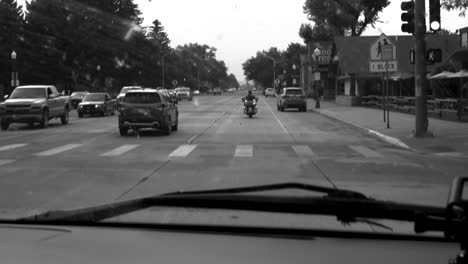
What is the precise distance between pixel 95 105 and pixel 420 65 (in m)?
22.6

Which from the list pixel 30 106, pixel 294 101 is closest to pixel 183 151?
pixel 30 106

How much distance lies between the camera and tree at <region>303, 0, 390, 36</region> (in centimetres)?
6901

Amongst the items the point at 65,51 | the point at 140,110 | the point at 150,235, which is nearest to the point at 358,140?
the point at 140,110

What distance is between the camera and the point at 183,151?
16.2 m

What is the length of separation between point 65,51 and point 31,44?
399 centimetres

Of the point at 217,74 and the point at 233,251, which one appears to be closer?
the point at 233,251

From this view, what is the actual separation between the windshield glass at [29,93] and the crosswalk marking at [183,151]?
492 inches

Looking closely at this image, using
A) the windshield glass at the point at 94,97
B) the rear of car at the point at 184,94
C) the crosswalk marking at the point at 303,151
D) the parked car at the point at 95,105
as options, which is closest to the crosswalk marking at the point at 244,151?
the crosswalk marking at the point at 303,151

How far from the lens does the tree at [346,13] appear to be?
6901 cm

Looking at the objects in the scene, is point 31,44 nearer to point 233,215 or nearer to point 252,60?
point 233,215

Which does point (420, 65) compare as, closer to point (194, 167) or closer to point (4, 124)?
point (194, 167)

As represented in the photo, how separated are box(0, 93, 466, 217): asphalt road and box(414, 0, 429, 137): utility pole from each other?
1.37 m

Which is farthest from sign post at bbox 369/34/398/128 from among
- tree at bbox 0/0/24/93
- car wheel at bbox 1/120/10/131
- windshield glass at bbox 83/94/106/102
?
tree at bbox 0/0/24/93

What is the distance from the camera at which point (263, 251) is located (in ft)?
11.1
